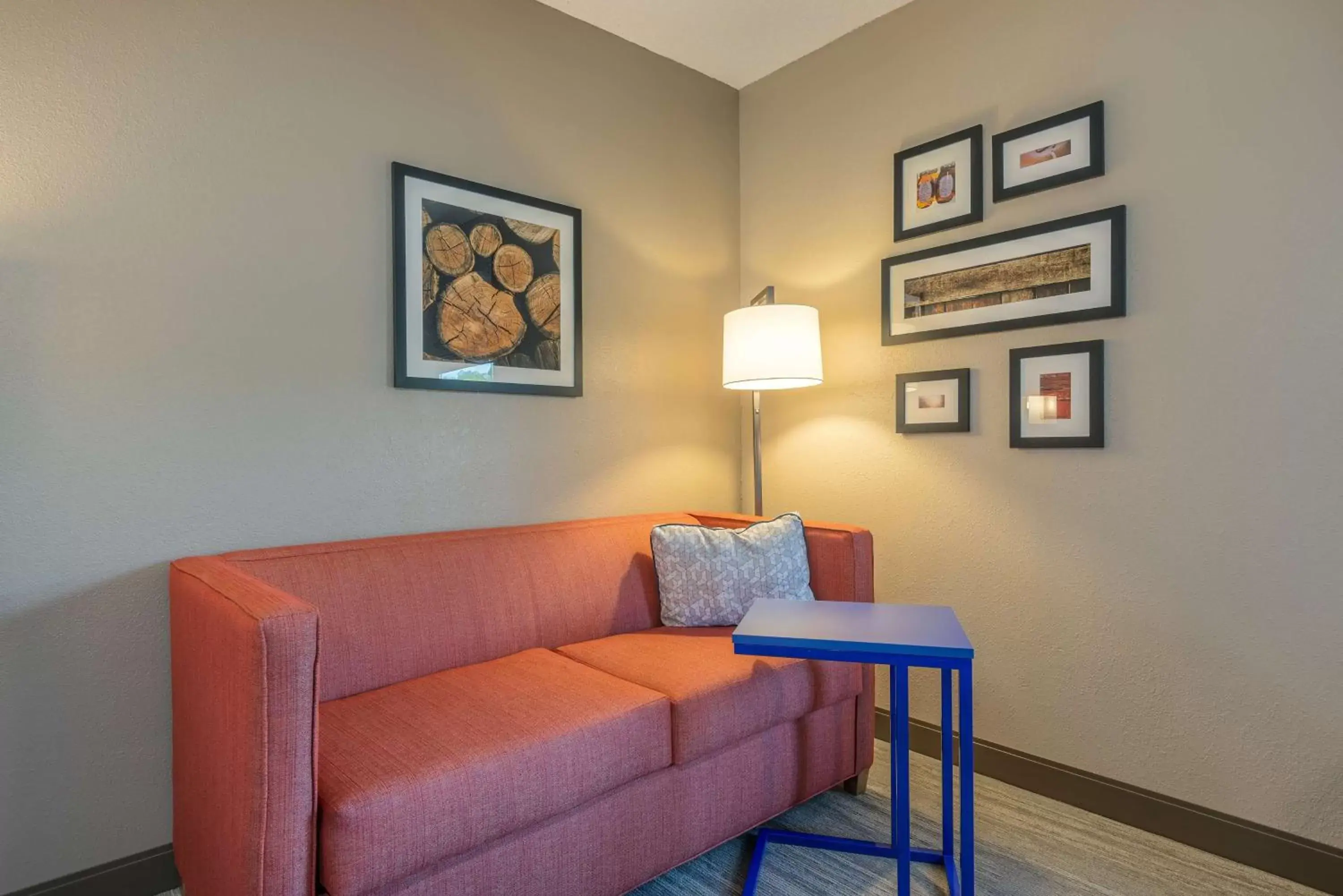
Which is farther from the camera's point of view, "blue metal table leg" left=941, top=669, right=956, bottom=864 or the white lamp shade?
the white lamp shade

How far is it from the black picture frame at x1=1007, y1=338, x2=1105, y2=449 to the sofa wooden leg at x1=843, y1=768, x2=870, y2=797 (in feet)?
3.61

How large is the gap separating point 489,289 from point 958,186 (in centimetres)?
156

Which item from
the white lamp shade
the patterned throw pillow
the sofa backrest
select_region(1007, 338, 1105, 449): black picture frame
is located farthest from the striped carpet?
the white lamp shade

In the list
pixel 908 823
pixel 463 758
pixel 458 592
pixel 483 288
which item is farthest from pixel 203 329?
pixel 908 823

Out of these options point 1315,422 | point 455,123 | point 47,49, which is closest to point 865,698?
point 1315,422

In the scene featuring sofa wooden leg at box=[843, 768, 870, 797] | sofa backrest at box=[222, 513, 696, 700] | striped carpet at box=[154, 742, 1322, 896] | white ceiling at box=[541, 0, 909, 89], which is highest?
white ceiling at box=[541, 0, 909, 89]

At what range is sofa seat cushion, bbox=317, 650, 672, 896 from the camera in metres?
1.27

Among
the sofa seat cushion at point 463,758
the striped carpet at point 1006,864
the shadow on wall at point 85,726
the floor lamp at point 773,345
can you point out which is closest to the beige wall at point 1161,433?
the striped carpet at point 1006,864

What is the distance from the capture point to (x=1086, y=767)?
2.18 meters

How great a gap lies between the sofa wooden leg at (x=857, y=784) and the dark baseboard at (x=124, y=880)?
1770 mm

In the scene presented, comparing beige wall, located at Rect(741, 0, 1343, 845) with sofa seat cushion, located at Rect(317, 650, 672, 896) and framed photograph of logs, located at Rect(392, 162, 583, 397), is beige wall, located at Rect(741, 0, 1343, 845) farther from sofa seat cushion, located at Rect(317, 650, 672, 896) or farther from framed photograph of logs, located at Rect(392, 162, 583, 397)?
sofa seat cushion, located at Rect(317, 650, 672, 896)

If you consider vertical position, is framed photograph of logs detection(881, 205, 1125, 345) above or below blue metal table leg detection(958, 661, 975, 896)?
above

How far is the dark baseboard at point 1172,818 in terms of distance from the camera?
5.86 feet

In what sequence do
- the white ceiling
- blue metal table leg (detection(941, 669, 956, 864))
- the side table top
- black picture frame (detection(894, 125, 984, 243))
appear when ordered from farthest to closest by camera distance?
the white ceiling → black picture frame (detection(894, 125, 984, 243)) → blue metal table leg (detection(941, 669, 956, 864)) → the side table top
